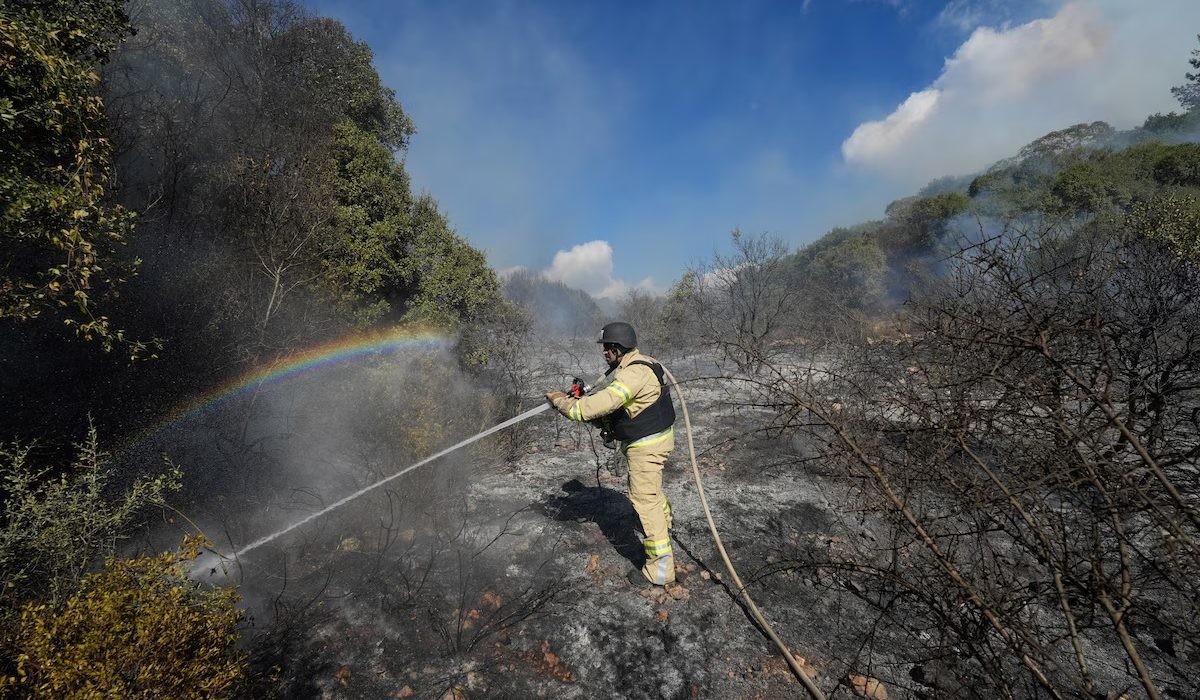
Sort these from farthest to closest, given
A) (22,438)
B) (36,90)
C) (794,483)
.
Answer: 1. (794,483)
2. (22,438)
3. (36,90)

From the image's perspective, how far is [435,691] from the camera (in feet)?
10.1

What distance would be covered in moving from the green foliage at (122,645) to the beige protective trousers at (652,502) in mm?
2976

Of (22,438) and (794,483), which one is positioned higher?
(22,438)

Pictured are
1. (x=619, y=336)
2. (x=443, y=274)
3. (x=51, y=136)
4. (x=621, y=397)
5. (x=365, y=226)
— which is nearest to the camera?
(x=51, y=136)

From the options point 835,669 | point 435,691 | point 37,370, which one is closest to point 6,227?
point 435,691

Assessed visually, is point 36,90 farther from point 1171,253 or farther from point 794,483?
point 1171,253

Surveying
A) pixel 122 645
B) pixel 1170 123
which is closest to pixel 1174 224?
pixel 122 645

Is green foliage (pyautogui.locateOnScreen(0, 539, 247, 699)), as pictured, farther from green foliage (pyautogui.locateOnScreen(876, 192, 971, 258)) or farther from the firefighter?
green foliage (pyautogui.locateOnScreen(876, 192, 971, 258))

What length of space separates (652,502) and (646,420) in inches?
30.8

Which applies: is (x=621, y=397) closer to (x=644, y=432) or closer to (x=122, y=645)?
(x=644, y=432)

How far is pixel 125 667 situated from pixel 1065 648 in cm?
610

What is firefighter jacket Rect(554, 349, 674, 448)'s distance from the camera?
399 cm

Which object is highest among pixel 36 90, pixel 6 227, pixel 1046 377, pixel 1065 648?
pixel 36 90

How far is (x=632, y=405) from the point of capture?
4.18 metres
